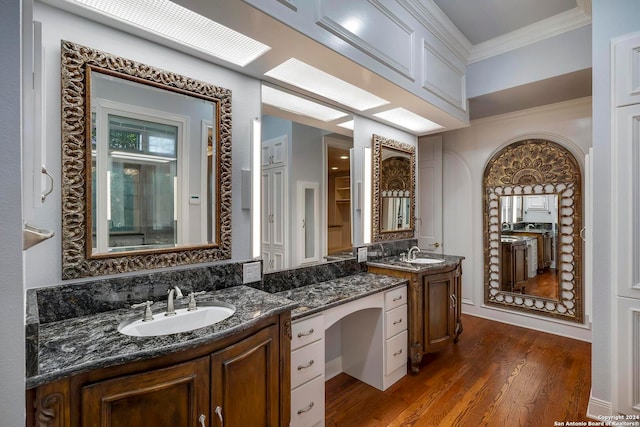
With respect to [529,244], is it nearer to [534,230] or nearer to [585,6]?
[534,230]

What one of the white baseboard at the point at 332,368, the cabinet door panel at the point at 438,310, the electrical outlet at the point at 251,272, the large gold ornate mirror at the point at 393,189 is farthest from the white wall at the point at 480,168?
the electrical outlet at the point at 251,272

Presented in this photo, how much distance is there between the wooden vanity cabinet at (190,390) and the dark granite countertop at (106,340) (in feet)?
0.15

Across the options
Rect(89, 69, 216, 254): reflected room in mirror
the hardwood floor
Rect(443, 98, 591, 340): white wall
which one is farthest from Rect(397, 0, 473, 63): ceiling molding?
the hardwood floor

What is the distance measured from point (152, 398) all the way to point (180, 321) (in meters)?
0.41

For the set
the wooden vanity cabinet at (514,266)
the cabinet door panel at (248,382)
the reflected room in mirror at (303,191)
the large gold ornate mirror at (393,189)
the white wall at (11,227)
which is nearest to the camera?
the white wall at (11,227)

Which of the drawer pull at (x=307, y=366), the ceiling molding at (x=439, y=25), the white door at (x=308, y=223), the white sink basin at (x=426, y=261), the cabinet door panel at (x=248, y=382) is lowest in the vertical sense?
the drawer pull at (x=307, y=366)

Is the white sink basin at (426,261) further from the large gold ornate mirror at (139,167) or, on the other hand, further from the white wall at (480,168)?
the large gold ornate mirror at (139,167)

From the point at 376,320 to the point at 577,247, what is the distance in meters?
2.48

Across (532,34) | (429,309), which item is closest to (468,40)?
(532,34)

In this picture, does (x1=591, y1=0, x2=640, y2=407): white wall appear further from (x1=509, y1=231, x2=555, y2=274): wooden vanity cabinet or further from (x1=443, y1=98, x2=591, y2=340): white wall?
(x1=509, y1=231, x2=555, y2=274): wooden vanity cabinet

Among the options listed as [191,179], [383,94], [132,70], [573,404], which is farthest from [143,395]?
[573,404]

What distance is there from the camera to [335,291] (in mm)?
2135

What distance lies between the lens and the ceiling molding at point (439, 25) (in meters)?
2.25

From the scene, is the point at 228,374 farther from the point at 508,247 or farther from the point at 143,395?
the point at 508,247
